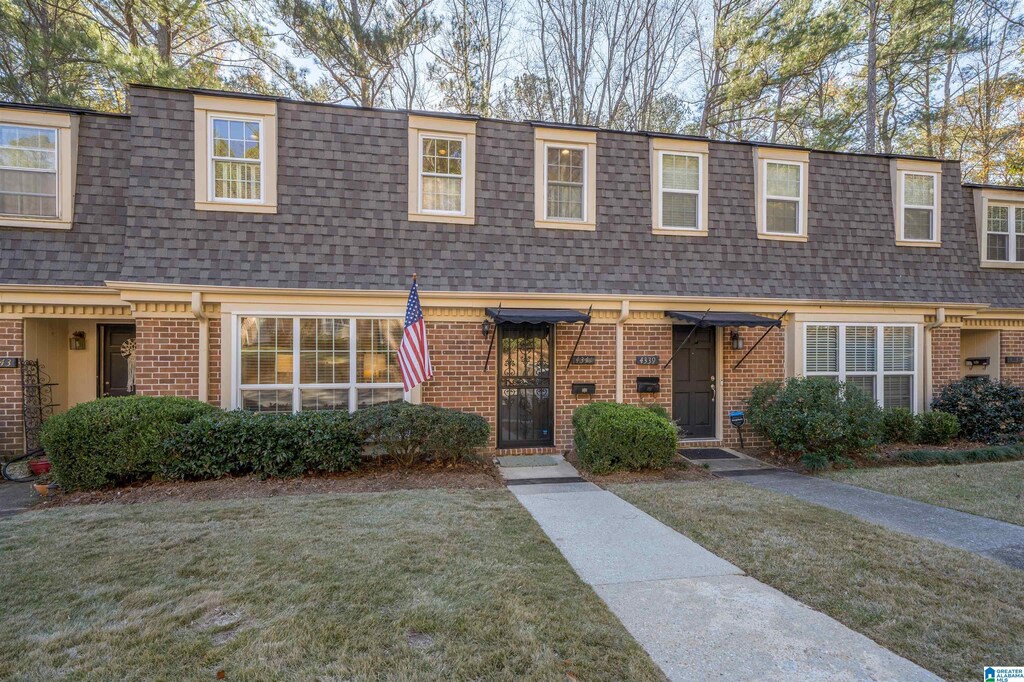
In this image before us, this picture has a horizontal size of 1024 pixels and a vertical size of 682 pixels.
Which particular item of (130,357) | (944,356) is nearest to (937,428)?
(944,356)

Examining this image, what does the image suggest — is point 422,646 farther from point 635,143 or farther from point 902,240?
point 902,240

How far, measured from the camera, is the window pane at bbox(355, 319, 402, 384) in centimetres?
777

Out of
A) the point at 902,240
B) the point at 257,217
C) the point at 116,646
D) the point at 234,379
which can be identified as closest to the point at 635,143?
the point at 902,240

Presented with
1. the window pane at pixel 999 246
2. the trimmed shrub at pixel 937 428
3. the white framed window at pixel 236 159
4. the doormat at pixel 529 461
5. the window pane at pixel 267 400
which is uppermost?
the white framed window at pixel 236 159

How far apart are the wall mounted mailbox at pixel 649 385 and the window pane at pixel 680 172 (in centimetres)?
337

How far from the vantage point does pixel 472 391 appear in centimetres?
805

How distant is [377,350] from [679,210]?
5.70m

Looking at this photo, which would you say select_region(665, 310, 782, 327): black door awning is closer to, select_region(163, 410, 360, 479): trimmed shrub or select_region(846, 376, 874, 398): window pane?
select_region(846, 376, 874, 398): window pane

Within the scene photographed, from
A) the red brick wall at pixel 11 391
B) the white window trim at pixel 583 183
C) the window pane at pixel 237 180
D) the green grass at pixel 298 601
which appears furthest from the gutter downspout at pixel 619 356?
the red brick wall at pixel 11 391

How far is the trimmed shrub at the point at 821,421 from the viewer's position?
731 centimetres

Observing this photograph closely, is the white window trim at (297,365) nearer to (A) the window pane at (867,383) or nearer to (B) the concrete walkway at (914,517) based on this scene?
(B) the concrete walkway at (914,517)

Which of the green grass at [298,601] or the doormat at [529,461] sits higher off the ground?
the green grass at [298,601]

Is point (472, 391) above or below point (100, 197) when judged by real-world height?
below

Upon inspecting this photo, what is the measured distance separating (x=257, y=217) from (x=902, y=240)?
1139cm
